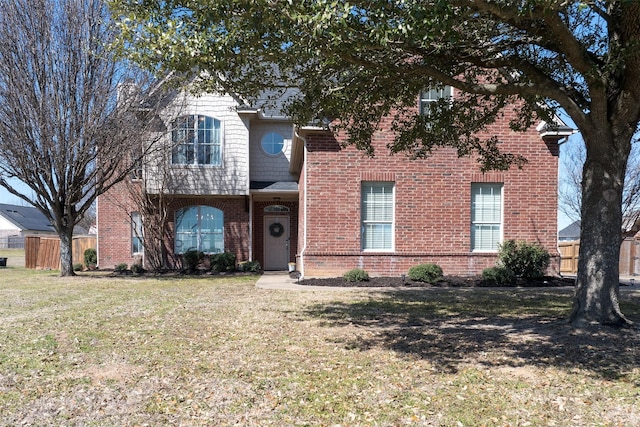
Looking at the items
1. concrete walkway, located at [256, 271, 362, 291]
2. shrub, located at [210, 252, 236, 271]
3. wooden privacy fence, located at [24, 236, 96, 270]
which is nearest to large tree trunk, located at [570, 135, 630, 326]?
concrete walkway, located at [256, 271, 362, 291]

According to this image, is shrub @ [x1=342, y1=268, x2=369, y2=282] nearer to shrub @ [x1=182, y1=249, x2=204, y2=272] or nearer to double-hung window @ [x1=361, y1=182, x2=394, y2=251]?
double-hung window @ [x1=361, y1=182, x2=394, y2=251]

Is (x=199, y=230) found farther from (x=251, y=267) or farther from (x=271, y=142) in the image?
(x=271, y=142)

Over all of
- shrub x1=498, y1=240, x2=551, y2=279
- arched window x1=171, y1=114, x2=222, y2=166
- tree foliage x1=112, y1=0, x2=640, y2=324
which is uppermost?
arched window x1=171, y1=114, x2=222, y2=166

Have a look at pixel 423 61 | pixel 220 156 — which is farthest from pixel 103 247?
pixel 423 61

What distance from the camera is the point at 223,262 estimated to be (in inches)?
664

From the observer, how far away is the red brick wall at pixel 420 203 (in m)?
12.9

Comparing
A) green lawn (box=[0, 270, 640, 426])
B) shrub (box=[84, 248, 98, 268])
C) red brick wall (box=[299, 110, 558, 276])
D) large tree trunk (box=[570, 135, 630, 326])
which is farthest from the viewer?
shrub (box=[84, 248, 98, 268])

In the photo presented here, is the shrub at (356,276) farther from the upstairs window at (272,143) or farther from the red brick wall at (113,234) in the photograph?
the red brick wall at (113,234)

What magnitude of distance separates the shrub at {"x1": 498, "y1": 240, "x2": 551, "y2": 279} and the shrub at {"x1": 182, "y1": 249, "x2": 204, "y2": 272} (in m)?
10.2

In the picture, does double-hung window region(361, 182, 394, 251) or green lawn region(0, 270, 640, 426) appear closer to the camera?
green lawn region(0, 270, 640, 426)

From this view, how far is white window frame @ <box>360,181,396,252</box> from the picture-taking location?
517 inches

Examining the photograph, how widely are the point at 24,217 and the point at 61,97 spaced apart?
51.4 meters

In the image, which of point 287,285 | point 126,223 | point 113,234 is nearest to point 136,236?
point 126,223

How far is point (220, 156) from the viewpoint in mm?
16859
